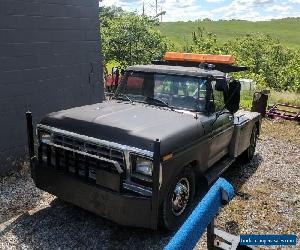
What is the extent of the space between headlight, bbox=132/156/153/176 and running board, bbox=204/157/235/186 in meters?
1.68

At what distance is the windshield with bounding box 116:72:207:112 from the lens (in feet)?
18.8

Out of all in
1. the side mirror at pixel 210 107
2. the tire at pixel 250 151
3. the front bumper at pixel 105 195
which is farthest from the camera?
the tire at pixel 250 151

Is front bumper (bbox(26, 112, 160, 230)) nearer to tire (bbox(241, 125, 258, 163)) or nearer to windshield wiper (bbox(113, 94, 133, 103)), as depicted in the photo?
windshield wiper (bbox(113, 94, 133, 103))

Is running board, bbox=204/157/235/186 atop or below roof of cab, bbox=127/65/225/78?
below

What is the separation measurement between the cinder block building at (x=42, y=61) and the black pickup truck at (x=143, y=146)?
1.90 metres

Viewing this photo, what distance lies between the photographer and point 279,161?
847 cm

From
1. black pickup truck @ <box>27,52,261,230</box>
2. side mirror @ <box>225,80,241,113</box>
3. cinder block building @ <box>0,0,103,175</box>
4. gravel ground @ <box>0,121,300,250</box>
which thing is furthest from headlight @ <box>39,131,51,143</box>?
side mirror @ <box>225,80,241,113</box>

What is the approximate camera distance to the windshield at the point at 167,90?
573 cm

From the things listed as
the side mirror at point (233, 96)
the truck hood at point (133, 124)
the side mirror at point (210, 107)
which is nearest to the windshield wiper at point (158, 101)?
the truck hood at point (133, 124)

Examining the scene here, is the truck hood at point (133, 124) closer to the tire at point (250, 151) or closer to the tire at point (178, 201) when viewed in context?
the tire at point (178, 201)

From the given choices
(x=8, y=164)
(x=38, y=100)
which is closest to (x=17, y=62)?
(x=38, y=100)

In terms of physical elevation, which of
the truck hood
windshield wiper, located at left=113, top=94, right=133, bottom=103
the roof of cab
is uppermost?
the roof of cab

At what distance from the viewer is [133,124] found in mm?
4766

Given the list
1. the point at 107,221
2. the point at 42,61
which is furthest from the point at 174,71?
the point at 42,61
